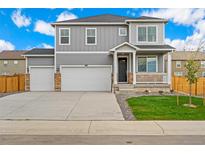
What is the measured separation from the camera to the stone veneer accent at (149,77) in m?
25.9

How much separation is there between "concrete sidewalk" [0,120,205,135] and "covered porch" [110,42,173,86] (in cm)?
1439

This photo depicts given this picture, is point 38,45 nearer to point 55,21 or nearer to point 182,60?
point 55,21

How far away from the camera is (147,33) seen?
27.6m

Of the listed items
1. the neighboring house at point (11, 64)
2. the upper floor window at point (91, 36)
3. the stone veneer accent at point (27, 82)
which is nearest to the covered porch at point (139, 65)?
the upper floor window at point (91, 36)

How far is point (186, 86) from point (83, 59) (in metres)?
9.74

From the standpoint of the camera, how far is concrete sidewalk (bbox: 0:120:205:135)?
31.6ft

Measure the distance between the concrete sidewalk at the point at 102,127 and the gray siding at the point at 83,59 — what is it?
657 inches

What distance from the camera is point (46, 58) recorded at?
94.5ft

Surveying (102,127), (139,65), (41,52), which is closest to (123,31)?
(139,65)

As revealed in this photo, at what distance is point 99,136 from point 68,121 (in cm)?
305

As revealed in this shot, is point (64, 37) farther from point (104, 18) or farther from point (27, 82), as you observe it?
point (27, 82)

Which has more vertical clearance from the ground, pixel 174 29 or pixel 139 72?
pixel 174 29

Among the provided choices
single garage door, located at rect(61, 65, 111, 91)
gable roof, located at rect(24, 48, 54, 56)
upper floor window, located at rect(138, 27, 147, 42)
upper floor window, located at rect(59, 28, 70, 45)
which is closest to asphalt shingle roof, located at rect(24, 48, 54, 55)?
gable roof, located at rect(24, 48, 54, 56)

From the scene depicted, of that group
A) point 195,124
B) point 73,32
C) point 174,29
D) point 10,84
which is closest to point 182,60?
point 174,29
